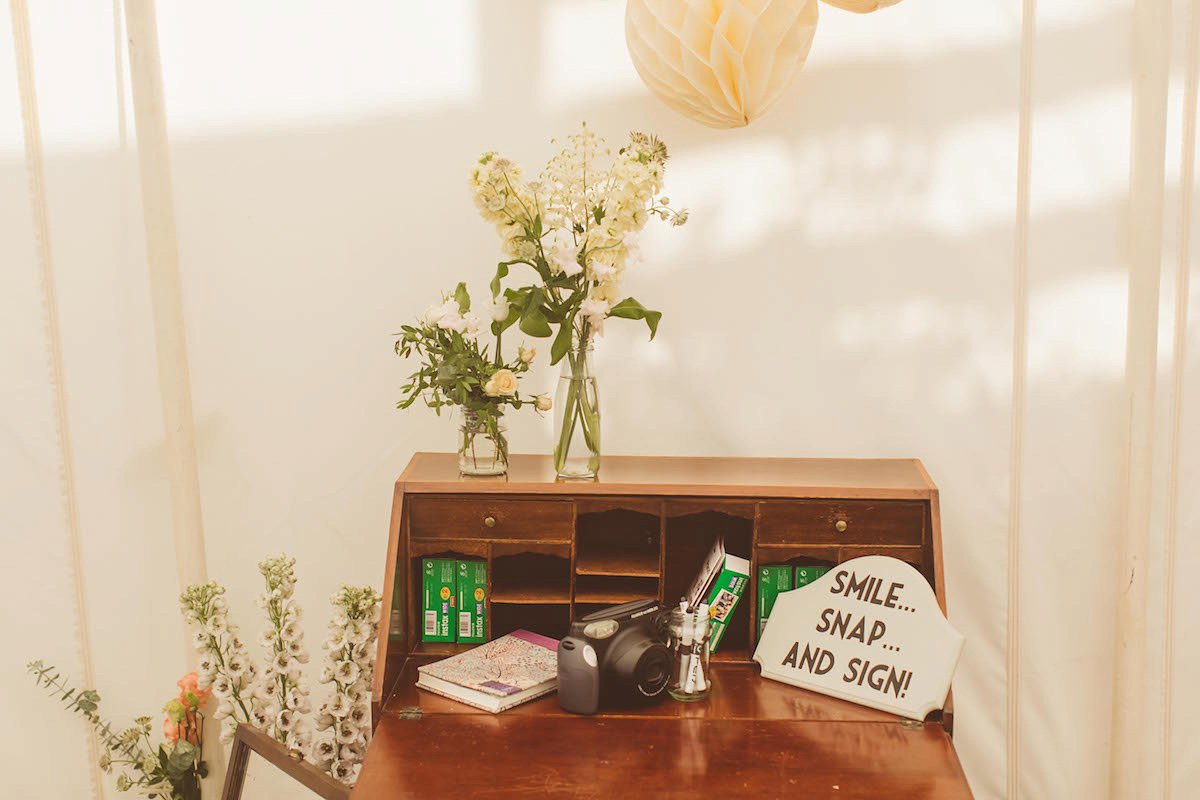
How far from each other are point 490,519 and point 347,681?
404 millimetres

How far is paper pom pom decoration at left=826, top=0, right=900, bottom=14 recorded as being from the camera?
5.68 ft

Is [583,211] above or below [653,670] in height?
above

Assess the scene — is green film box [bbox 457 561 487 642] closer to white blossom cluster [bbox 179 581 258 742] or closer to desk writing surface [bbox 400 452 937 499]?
desk writing surface [bbox 400 452 937 499]

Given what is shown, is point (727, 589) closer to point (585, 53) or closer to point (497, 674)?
point (497, 674)

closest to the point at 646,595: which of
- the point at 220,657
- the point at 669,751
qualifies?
the point at 669,751

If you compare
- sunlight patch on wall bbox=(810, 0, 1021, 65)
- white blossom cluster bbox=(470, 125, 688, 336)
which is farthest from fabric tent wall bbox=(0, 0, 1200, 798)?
white blossom cluster bbox=(470, 125, 688, 336)

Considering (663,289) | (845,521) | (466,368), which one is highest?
(663,289)

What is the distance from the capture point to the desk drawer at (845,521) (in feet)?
5.84

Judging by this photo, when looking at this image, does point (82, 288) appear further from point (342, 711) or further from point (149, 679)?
point (342, 711)

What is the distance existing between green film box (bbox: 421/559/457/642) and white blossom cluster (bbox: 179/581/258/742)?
376mm

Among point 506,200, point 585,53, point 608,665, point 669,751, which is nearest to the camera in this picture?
point 669,751

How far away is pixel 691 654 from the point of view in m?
1.68

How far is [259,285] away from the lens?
2.14m

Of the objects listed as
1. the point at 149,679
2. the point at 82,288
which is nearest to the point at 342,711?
the point at 149,679
